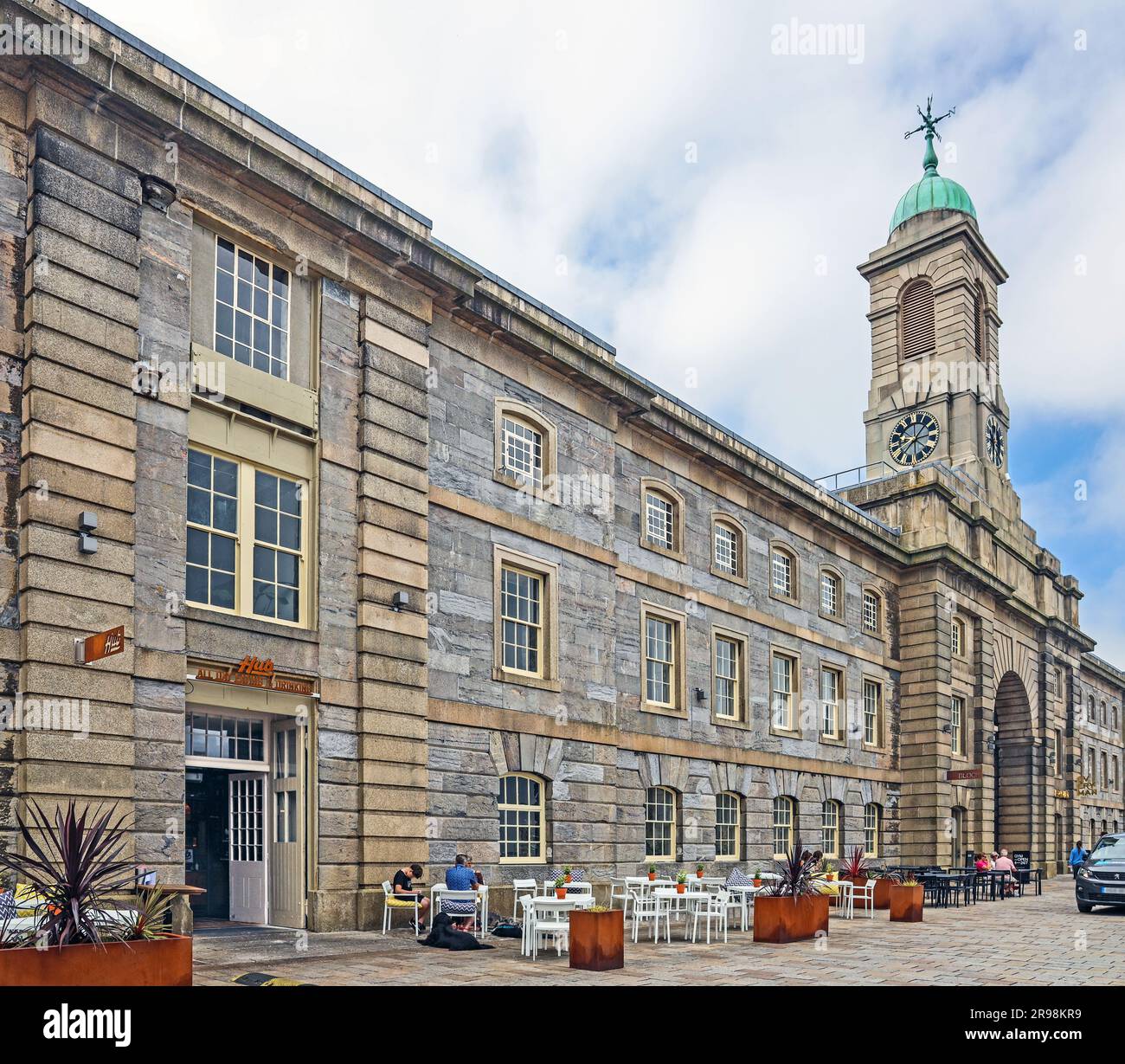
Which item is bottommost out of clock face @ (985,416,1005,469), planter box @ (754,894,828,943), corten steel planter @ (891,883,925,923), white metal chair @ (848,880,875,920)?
white metal chair @ (848,880,875,920)

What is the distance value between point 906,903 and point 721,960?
7267 mm

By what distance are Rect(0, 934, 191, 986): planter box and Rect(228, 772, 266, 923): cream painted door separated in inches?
308

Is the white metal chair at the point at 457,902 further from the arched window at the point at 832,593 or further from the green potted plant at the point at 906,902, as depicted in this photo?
the arched window at the point at 832,593

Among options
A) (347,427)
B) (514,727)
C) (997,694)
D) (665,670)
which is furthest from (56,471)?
(997,694)

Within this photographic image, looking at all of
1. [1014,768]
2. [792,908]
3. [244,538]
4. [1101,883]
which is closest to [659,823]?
[792,908]

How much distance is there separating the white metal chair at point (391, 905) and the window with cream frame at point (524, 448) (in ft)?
23.6

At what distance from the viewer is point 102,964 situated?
851 centimetres

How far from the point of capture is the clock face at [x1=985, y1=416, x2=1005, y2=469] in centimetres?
4541

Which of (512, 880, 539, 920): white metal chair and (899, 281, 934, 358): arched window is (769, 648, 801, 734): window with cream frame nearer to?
(512, 880, 539, 920): white metal chair

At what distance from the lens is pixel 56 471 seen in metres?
13.3

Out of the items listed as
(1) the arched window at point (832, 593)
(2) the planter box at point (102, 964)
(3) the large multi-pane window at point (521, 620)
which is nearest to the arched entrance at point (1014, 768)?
(1) the arched window at point (832, 593)

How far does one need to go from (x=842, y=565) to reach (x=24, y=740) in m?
24.6

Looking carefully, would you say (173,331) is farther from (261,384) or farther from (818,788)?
(818,788)

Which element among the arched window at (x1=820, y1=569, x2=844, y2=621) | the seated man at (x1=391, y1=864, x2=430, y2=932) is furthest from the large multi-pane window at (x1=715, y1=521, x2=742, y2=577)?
the seated man at (x1=391, y1=864, x2=430, y2=932)
